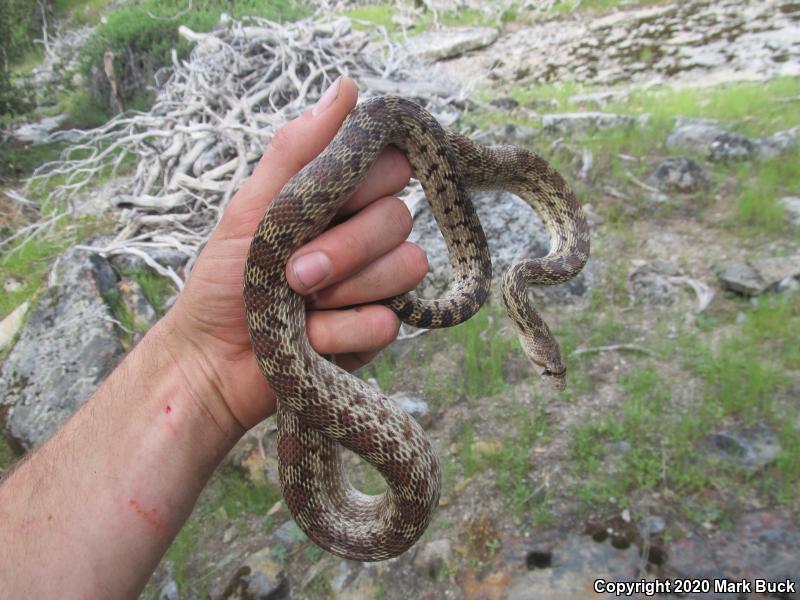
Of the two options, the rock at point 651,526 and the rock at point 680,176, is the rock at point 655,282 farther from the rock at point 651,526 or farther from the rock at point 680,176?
the rock at point 651,526

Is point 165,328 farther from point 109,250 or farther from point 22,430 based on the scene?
point 109,250

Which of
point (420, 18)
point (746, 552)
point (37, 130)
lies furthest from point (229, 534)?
point (420, 18)

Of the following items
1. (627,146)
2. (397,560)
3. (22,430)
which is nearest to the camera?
(397,560)

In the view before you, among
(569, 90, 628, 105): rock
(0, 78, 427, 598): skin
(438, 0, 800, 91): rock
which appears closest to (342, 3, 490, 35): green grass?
(438, 0, 800, 91): rock

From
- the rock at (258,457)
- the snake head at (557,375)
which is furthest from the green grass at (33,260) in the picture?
the snake head at (557,375)

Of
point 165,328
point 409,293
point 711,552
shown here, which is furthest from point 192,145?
point 711,552

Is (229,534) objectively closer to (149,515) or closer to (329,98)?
(149,515)
